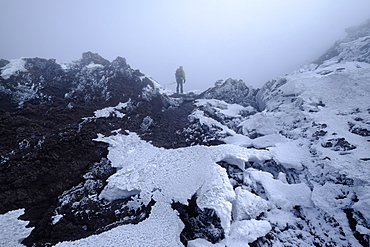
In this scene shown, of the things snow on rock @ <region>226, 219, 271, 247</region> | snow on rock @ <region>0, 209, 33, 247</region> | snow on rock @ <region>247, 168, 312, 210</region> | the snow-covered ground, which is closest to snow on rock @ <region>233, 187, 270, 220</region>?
the snow-covered ground

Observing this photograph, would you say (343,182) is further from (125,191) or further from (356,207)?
(125,191)

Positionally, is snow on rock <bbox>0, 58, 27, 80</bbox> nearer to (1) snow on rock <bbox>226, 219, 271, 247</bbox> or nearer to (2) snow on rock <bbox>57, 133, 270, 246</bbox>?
(2) snow on rock <bbox>57, 133, 270, 246</bbox>

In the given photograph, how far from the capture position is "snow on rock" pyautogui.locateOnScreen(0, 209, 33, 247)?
27.2 ft

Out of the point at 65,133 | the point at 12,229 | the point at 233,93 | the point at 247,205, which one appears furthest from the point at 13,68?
the point at 233,93

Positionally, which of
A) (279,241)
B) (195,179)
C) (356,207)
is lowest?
(279,241)

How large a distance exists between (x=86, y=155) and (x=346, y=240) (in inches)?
636

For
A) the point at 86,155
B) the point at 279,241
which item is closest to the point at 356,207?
the point at 279,241

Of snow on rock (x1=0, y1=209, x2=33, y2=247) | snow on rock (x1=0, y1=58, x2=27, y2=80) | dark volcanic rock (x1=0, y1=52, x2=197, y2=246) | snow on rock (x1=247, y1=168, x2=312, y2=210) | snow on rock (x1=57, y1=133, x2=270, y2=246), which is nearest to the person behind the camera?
snow on rock (x1=0, y1=209, x2=33, y2=247)

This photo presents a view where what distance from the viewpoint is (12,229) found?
8797 mm

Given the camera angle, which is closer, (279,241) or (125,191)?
(279,241)

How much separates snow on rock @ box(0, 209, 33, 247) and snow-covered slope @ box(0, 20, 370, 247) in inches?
23.6

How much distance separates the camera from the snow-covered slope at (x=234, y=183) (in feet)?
29.6

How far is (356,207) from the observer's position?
29.2 ft

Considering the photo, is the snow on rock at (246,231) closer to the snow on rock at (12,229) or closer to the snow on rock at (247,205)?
the snow on rock at (247,205)
